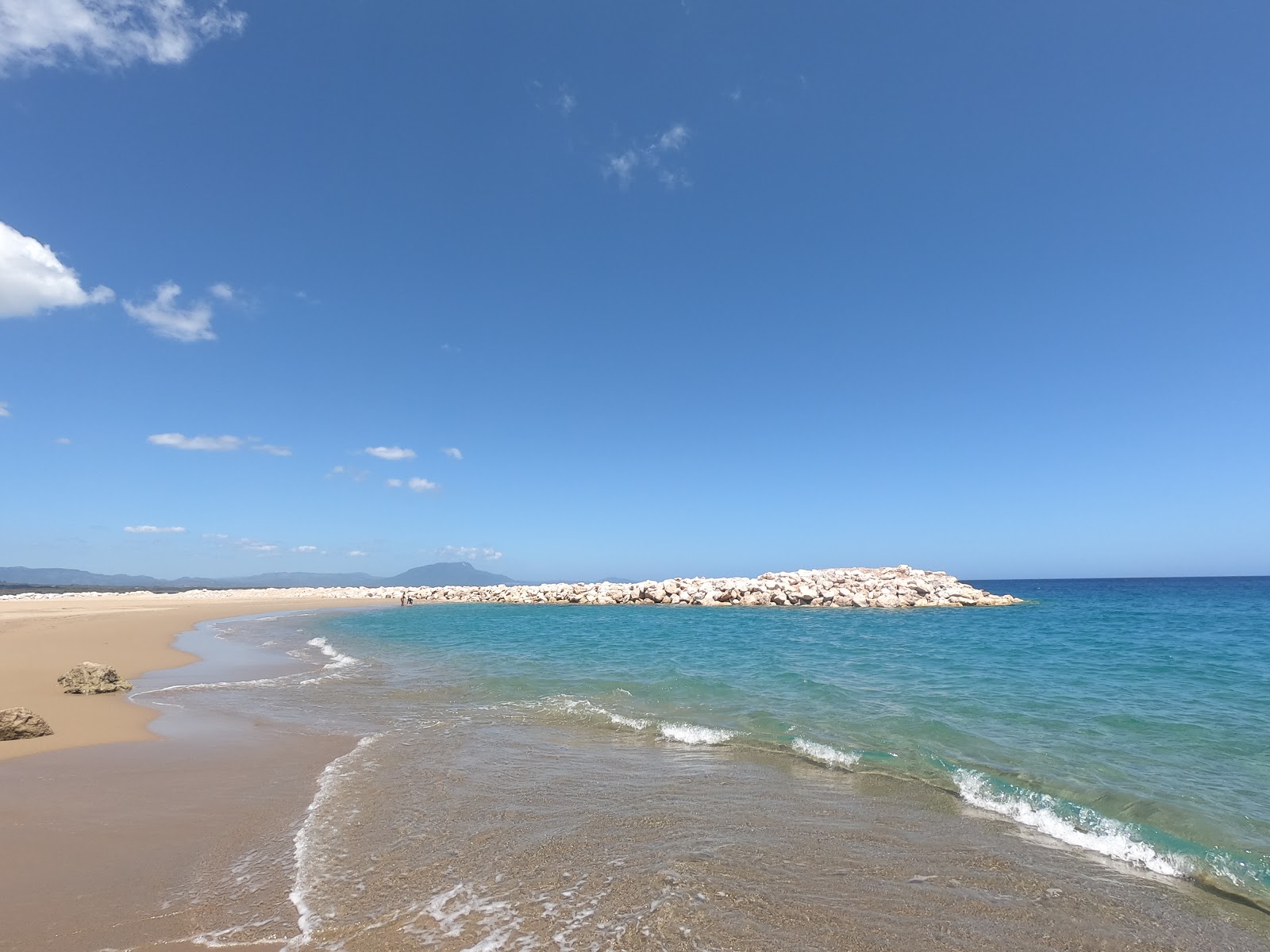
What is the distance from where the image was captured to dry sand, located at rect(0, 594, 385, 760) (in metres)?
9.51

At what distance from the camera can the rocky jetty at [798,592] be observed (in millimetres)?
40156

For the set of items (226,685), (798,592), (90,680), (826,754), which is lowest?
(826,754)

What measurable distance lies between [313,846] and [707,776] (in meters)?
4.24

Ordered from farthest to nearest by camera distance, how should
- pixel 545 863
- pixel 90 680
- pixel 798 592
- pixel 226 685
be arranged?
pixel 798 592
pixel 226 685
pixel 90 680
pixel 545 863

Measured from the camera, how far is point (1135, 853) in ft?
17.8

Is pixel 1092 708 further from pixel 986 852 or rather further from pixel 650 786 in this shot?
pixel 650 786

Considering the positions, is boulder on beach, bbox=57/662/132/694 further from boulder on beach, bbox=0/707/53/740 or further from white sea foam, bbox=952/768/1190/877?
white sea foam, bbox=952/768/1190/877

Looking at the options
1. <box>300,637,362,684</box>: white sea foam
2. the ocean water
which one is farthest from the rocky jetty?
<box>300,637,362,684</box>: white sea foam

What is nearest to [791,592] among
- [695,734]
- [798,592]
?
[798,592]

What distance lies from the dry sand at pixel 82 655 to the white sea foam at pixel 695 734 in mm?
7850

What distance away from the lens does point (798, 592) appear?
41312 mm

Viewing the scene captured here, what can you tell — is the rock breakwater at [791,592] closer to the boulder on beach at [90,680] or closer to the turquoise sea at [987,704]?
the turquoise sea at [987,704]

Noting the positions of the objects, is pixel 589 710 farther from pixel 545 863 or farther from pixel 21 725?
pixel 21 725

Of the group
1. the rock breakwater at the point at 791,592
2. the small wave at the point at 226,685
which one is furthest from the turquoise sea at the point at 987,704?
the rock breakwater at the point at 791,592
